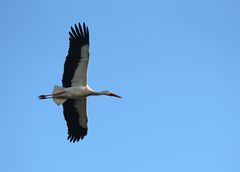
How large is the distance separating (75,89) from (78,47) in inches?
53.6

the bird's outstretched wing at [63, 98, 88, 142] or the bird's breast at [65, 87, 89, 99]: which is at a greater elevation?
the bird's breast at [65, 87, 89, 99]

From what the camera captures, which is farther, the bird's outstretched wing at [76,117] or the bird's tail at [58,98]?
the bird's outstretched wing at [76,117]

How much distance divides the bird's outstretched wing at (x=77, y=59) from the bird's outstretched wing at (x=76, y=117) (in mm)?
722

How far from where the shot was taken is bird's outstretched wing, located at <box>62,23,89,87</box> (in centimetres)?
2088

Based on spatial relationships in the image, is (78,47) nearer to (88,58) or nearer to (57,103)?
(88,58)

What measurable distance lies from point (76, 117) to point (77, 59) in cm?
209

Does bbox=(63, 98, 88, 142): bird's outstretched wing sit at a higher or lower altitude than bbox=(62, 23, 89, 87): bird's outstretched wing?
lower

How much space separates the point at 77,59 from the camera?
20.9 metres

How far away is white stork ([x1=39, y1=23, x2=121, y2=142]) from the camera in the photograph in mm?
20906

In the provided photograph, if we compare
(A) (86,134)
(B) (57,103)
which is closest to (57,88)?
(B) (57,103)

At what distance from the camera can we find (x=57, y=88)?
68.9 ft

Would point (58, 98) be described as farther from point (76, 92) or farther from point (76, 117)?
point (76, 117)

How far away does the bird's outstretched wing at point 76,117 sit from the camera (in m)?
21.5

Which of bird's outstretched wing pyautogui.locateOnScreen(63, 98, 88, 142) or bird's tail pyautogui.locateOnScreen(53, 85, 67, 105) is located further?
bird's outstretched wing pyautogui.locateOnScreen(63, 98, 88, 142)
